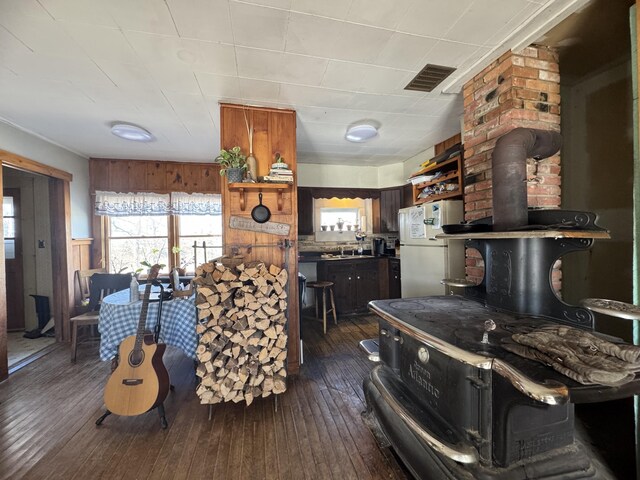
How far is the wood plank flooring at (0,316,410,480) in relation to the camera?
Answer: 1.52 meters

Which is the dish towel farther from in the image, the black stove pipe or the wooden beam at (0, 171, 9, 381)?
the wooden beam at (0, 171, 9, 381)

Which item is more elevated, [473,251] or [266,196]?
[266,196]

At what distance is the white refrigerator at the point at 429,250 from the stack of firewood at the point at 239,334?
1635 mm

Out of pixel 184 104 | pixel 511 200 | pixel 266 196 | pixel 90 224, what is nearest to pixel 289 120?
pixel 266 196

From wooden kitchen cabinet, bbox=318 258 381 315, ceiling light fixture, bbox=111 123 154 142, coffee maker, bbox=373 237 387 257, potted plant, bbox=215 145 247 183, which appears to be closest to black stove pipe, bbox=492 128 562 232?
potted plant, bbox=215 145 247 183

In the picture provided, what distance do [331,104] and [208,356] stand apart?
2.41 meters

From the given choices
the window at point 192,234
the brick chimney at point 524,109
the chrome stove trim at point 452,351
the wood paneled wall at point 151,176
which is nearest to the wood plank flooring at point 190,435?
the chrome stove trim at point 452,351

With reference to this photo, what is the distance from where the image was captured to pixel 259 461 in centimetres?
157

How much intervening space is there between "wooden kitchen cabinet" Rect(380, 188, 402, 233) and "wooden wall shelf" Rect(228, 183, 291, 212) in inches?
102

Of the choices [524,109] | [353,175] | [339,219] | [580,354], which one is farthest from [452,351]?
[353,175]

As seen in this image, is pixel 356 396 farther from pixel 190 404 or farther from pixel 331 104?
pixel 331 104

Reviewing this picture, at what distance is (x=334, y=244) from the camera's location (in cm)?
482

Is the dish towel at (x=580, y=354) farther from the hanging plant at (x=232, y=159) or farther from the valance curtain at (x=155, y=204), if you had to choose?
the valance curtain at (x=155, y=204)

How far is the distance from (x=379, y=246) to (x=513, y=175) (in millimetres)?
3257
